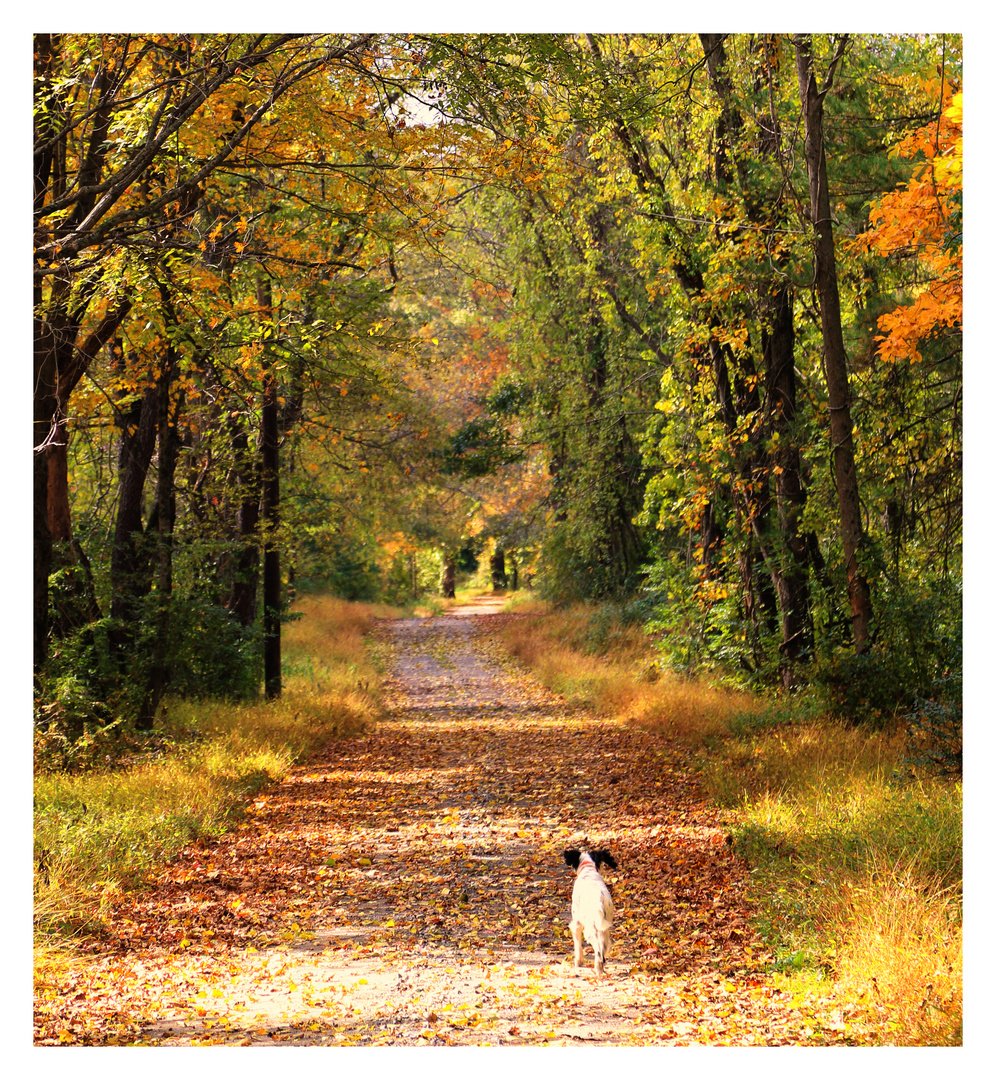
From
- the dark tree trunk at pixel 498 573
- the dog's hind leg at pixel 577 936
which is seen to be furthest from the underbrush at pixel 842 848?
the dark tree trunk at pixel 498 573

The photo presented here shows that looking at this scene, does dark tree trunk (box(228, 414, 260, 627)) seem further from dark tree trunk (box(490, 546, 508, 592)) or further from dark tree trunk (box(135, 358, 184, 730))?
dark tree trunk (box(490, 546, 508, 592))

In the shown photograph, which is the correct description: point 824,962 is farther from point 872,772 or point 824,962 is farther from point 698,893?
point 872,772

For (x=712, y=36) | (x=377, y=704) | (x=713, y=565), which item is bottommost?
(x=377, y=704)

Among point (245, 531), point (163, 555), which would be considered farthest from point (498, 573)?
point (163, 555)

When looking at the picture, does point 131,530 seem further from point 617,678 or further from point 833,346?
point 833,346

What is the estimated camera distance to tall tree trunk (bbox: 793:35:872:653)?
8148mm

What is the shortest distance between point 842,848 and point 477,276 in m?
7.94

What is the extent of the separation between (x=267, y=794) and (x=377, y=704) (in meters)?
5.71

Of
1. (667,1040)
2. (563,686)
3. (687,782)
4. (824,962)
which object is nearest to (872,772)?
(687,782)

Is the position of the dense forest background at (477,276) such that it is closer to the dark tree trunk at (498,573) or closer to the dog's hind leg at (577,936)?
the dog's hind leg at (577,936)

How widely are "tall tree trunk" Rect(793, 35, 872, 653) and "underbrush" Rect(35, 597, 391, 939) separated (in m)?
5.91

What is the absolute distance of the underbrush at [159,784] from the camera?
17.4 ft

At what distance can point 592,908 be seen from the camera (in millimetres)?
3641

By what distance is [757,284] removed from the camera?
388 inches
